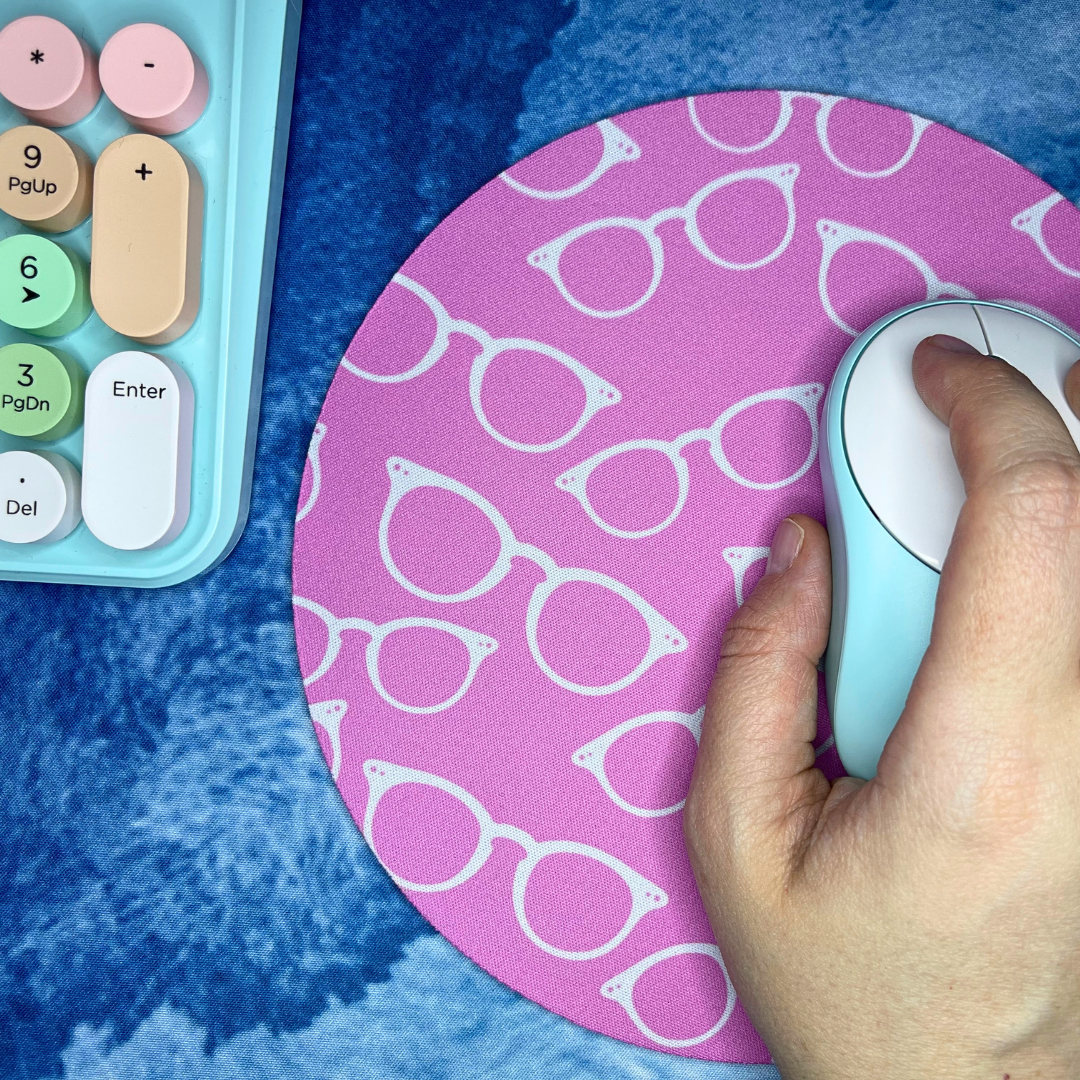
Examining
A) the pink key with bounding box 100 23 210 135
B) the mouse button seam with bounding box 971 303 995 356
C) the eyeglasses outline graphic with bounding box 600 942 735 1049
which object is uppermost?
the pink key with bounding box 100 23 210 135

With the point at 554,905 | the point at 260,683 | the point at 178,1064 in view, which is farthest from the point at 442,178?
the point at 178,1064

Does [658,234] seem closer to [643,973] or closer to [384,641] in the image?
[384,641]

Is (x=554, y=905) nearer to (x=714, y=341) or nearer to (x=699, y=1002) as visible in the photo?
(x=699, y=1002)

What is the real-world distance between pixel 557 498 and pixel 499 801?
21cm

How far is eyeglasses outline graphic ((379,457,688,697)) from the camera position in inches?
24.3

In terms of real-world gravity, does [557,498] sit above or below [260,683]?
above

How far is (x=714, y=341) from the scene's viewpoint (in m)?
0.62

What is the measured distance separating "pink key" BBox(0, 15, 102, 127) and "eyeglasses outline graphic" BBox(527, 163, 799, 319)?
300 mm

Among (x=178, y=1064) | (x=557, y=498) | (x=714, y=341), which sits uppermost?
(x=714, y=341)

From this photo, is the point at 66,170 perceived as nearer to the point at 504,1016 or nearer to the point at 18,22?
the point at 18,22

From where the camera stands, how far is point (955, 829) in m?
0.46

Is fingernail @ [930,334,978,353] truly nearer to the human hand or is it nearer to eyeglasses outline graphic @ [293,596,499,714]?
the human hand

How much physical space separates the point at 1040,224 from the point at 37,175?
640mm

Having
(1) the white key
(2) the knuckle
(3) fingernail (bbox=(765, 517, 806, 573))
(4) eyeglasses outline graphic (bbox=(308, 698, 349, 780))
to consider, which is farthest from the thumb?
(1) the white key
